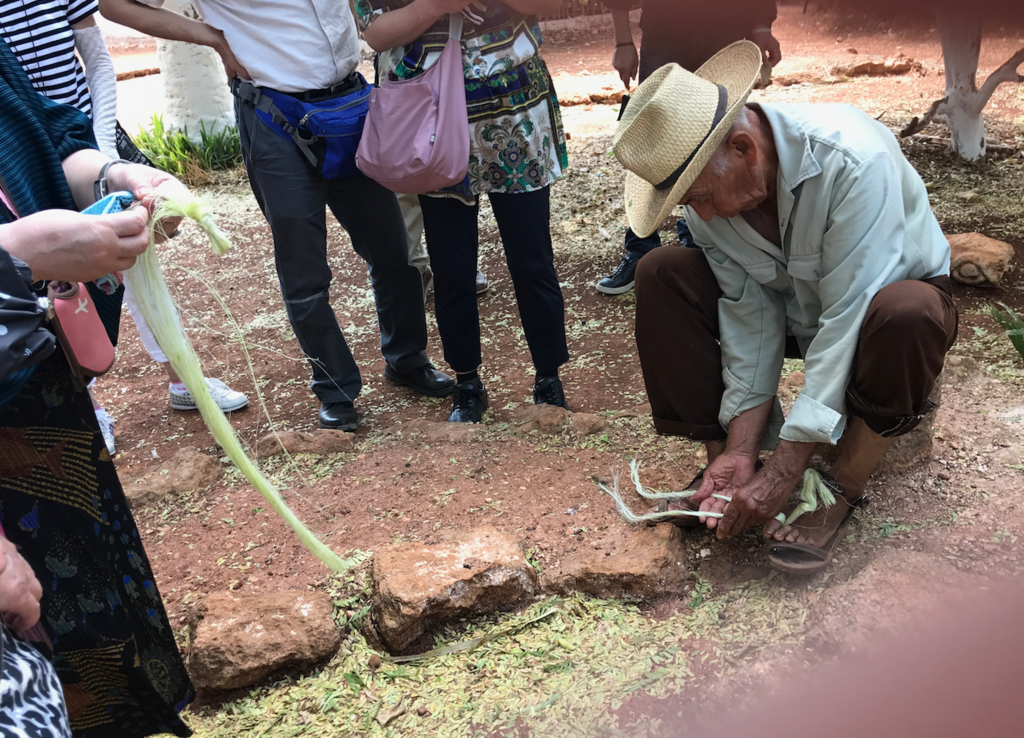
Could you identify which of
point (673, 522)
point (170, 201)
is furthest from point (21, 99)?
point (673, 522)

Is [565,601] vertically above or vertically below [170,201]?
below

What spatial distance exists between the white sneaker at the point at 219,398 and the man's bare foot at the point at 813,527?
2.24m

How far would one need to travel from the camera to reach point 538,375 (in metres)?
2.86

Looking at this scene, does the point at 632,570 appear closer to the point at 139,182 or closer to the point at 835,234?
the point at 835,234

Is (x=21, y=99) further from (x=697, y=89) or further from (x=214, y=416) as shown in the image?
(x=697, y=89)

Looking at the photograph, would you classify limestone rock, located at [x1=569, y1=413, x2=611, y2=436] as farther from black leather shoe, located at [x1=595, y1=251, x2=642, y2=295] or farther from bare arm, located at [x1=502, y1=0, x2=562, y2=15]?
black leather shoe, located at [x1=595, y1=251, x2=642, y2=295]

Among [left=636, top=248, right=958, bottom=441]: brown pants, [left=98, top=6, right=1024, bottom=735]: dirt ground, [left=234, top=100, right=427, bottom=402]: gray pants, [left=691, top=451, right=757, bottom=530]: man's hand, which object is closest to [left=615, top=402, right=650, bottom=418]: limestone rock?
[left=98, top=6, right=1024, bottom=735]: dirt ground

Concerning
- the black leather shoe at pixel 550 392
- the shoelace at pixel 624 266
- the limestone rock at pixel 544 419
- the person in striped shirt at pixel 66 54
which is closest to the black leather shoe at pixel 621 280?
the shoelace at pixel 624 266

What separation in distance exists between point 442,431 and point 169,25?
5.18ft

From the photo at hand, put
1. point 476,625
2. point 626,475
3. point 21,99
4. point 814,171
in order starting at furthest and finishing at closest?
point 626,475 → point 476,625 → point 814,171 → point 21,99

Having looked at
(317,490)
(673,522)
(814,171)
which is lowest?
(317,490)

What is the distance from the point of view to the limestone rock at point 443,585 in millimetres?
1818

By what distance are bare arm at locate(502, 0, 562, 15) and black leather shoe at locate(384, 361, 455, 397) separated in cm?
139

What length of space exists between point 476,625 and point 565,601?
22 cm
